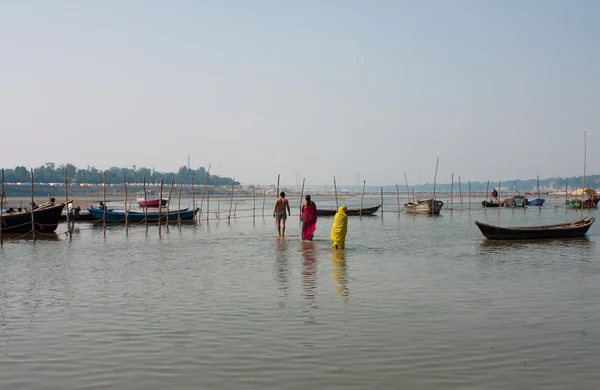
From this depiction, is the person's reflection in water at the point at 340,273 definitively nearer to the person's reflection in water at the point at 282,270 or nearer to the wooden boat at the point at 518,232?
the person's reflection in water at the point at 282,270

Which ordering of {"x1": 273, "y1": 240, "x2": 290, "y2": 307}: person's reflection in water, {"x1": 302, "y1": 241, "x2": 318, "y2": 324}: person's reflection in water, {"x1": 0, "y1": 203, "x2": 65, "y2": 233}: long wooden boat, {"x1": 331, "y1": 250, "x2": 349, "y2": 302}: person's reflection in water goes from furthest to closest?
{"x1": 0, "y1": 203, "x2": 65, "y2": 233}: long wooden boat, {"x1": 273, "y1": 240, "x2": 290, "y2": 307}: person's reflection in water, {"x1": 331, "y1": 250, "x2": 349, "y2": 302}: person's reflection in water, {"x1": 302, "y1": 241, "x2": 318, "y2": 324}: person's reflection in water

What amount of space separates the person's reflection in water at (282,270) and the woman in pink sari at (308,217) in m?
0.73

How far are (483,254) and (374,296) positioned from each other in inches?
270

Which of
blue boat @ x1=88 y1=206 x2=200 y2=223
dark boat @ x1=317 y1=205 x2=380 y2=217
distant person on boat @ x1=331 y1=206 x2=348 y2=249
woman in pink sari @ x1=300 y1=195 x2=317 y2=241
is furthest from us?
dark boat @ x1=317 y1=205 x2=380 y2=217

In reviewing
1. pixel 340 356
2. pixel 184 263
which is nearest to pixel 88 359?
pixel 340 356

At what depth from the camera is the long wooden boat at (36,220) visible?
21.2 metres

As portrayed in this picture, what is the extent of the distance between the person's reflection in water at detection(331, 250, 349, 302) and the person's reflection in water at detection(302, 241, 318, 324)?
34 cm

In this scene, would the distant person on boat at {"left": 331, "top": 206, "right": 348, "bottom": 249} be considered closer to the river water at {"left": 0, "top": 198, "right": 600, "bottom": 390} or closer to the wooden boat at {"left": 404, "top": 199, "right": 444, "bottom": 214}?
the river water at {"left": 0, "top": 198, "right": 600, "bottom": 390}

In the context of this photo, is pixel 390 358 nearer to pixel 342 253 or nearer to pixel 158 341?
pixel 158 341

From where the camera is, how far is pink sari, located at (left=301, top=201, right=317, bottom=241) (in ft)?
54.6

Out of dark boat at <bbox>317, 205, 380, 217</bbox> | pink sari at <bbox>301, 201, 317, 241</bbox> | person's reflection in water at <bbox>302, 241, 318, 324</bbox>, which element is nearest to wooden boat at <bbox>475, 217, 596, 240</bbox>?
pink sari at <bbox>301, 201, 317, 241</bbox>

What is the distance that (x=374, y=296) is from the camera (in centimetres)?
867

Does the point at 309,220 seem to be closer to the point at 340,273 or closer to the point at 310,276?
the point at 340,273

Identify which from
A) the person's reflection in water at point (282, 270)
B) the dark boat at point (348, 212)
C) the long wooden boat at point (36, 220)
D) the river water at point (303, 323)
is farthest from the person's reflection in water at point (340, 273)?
the dark boat at point (348, 212)
